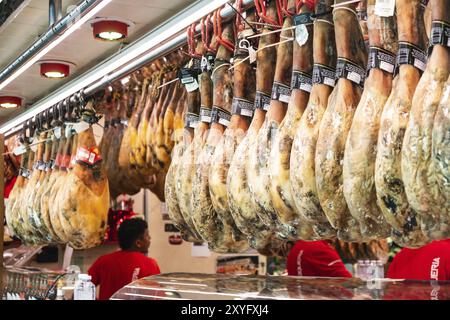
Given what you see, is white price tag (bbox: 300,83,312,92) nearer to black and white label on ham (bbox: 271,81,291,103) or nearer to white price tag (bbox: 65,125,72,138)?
black and white label on ham (bbox: 271,81,291,103)

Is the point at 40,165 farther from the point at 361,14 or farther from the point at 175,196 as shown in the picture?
the point at 361,14

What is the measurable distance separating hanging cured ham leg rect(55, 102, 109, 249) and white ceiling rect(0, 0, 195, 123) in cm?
77

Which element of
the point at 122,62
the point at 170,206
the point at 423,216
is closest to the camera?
the point at 423,216

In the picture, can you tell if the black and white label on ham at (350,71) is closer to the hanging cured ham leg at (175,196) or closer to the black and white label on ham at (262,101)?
the black and white label on ham at (262,101)

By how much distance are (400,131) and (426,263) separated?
8.83 ft

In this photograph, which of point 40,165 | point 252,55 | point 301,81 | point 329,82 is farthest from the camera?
point 40,165

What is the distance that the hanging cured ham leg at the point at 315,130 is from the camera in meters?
1.99

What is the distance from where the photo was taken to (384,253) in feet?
24.3

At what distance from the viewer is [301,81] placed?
2.20m

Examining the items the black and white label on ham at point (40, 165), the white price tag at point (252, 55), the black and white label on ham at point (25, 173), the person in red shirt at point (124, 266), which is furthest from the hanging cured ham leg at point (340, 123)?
the person in red shirt at point (124, 266)

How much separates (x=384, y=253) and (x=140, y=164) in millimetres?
4233

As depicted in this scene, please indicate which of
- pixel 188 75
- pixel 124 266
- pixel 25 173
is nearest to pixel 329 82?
pixel 188 75

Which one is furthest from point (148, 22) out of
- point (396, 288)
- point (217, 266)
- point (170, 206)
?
point (217, 266)

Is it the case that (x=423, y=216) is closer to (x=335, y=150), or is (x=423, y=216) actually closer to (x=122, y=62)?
(x=335, y=150)
